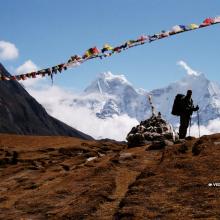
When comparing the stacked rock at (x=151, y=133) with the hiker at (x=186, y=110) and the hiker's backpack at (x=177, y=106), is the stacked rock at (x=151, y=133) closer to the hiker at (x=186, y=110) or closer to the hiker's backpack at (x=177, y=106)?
the hiker at (x=186, y=110)

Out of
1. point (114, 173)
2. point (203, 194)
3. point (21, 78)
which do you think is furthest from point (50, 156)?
point (203, 194)

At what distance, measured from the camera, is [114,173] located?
67.0 ft

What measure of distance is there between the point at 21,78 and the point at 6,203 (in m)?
16.6

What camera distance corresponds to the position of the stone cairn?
3089cm

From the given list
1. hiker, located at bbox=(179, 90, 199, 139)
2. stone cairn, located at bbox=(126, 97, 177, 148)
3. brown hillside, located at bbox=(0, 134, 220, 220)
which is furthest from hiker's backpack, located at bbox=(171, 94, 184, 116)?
brown hillside, located at bbox=(0, 134, 220, 220)

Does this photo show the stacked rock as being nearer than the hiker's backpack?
No

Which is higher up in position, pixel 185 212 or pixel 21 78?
pixel 21 78

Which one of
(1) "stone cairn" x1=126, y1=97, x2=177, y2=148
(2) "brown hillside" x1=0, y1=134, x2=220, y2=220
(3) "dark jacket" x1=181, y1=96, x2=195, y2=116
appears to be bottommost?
(2) "brown hillside" x1=0, y1=134, x2=220, y2=220

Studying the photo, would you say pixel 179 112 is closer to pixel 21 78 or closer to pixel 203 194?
pixel 21 78

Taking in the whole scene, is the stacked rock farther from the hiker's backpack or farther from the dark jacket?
the dark jacket

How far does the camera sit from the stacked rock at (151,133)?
30.9 metres

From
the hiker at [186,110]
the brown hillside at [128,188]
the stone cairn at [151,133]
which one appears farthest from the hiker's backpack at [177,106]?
the brown hillside at [128,188]

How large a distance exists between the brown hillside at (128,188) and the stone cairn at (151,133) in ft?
15.4

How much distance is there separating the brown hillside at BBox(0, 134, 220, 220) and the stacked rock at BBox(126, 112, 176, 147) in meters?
4.72
